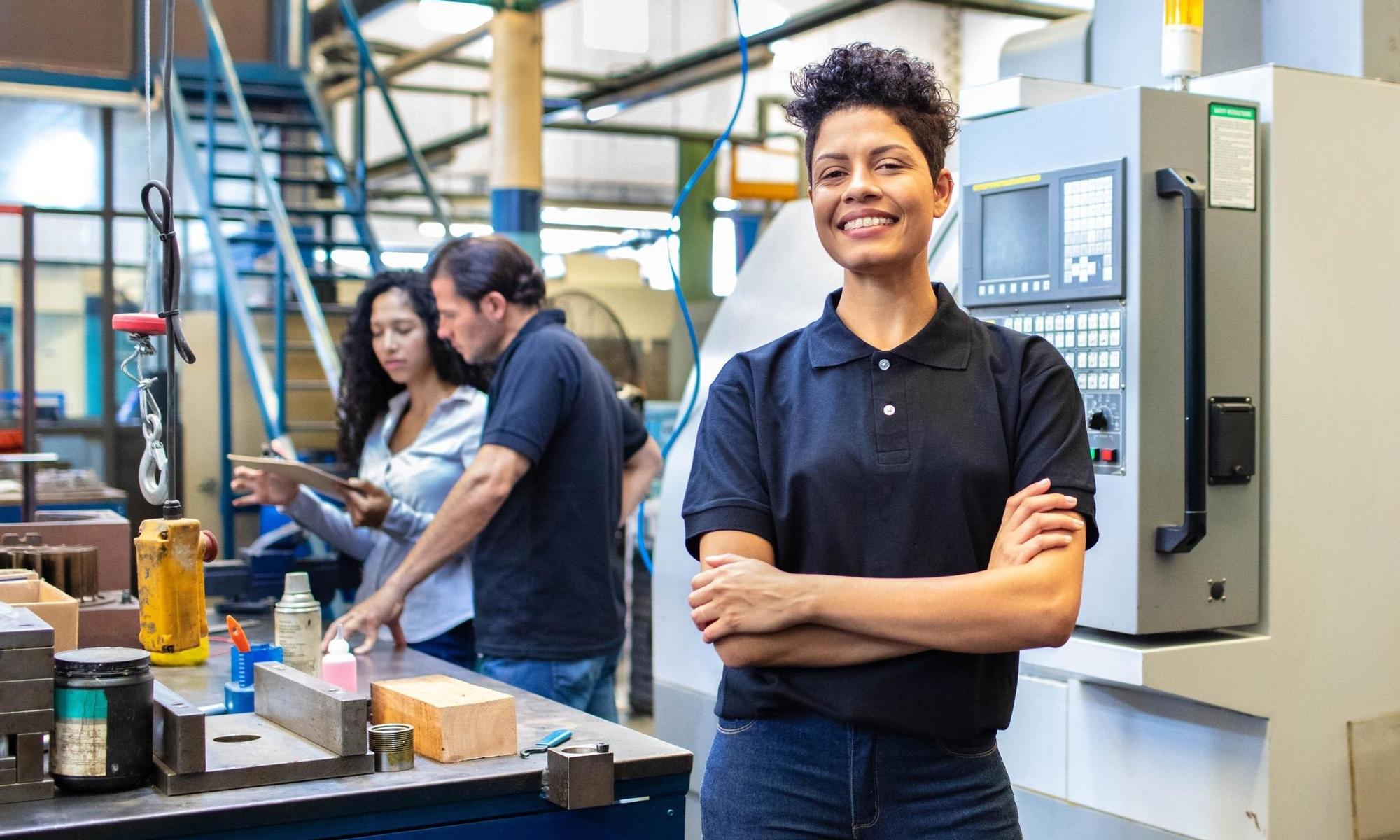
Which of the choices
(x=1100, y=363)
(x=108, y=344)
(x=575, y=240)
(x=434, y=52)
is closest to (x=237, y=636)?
(x=1100, y=363)

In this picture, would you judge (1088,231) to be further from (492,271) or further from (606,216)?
(606,216)

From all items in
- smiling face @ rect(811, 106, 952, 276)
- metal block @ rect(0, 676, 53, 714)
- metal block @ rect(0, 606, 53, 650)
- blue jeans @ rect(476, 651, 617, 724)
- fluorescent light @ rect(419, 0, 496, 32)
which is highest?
fluorescent light @ rect(419, 0, 496, 32)

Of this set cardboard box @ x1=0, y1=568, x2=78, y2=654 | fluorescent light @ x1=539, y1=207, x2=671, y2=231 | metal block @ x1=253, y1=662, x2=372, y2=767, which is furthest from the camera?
fluorescent light @ x1=539, y1=207, x2=671, y2=231

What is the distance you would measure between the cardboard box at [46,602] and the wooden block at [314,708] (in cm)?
28

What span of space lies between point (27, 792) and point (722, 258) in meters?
9.74

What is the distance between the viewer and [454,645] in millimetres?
2867

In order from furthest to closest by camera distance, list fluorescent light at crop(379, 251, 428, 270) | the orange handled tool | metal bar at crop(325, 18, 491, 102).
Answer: fluorescent light at crop(379, 251, 428, 270) → metal bar at crop(325, 18, 491, 102) → the orange handled tool

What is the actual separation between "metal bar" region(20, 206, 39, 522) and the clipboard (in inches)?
18.7

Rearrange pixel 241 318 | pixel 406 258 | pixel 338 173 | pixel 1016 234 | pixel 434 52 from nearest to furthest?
pixel 1016 234 < pixel 241 318 < pixel 338 173 < pixel 434 52 < pixel 406 258

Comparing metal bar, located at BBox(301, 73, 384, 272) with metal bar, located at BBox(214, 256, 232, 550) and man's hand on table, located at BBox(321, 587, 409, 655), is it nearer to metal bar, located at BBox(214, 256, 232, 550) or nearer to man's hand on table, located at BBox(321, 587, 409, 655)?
metal bar, located at BBox(214, 256, 232, 550)

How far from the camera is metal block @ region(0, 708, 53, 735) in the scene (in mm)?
1479

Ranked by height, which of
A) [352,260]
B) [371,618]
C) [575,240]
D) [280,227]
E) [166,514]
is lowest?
[371,618]

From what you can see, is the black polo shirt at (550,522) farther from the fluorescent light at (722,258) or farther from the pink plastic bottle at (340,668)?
the fluorescent light at (722,258)

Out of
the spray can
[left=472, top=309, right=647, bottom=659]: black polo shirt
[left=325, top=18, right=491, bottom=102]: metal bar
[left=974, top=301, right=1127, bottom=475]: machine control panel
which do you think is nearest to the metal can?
the spray can
